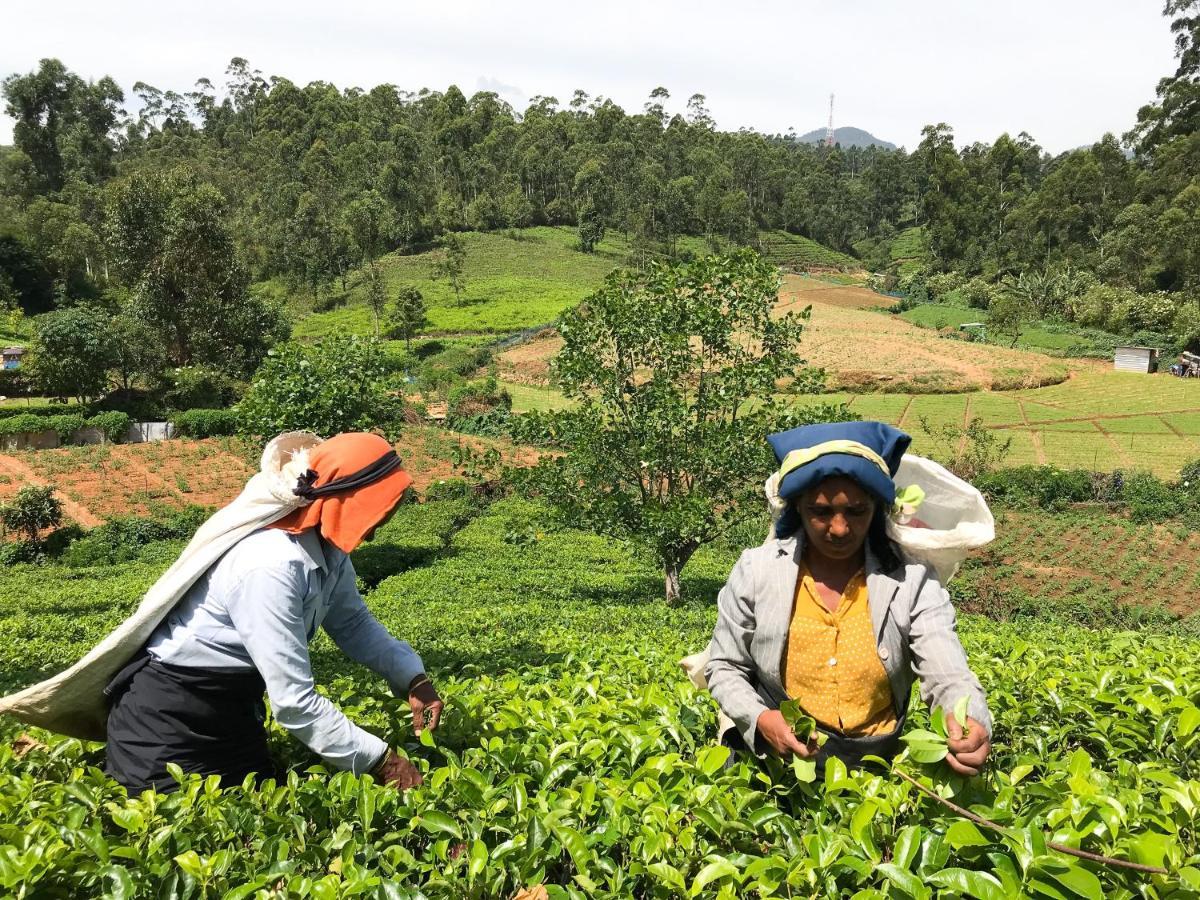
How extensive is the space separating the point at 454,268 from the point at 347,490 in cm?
5747

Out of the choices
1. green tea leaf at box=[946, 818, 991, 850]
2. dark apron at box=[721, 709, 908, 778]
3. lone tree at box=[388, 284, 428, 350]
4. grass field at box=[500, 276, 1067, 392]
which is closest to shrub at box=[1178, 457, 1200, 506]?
grass field at box=[500, 276, 1067, 392]

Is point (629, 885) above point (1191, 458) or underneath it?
above

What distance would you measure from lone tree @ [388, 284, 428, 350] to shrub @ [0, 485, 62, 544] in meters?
28.4

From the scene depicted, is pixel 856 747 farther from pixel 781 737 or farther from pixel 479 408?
pixel 479 408

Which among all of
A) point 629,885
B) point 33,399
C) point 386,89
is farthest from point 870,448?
point 386,89

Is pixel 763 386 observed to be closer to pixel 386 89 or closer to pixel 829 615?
pixel 829 615

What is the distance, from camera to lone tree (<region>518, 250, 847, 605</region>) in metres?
9.31

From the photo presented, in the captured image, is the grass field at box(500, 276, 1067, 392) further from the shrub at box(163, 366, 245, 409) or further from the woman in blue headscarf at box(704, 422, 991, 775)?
the woman in blue headscarf at box(704, 422, 991, 775)

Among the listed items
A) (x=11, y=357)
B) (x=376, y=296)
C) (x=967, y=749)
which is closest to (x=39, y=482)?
(x=11, y=357)

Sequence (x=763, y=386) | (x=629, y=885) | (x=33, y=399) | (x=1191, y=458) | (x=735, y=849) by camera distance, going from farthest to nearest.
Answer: (x=33, y=399) < (x=1191, y=458) < (x=763, y=386) < (x=735, y=849) < (x=629, y=885)

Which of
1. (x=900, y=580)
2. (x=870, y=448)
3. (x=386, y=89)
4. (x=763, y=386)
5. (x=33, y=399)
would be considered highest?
(x=386, y=89)

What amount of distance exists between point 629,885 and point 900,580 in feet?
3.33

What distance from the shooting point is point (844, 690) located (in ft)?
6.86

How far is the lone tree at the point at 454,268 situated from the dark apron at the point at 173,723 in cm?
5493
